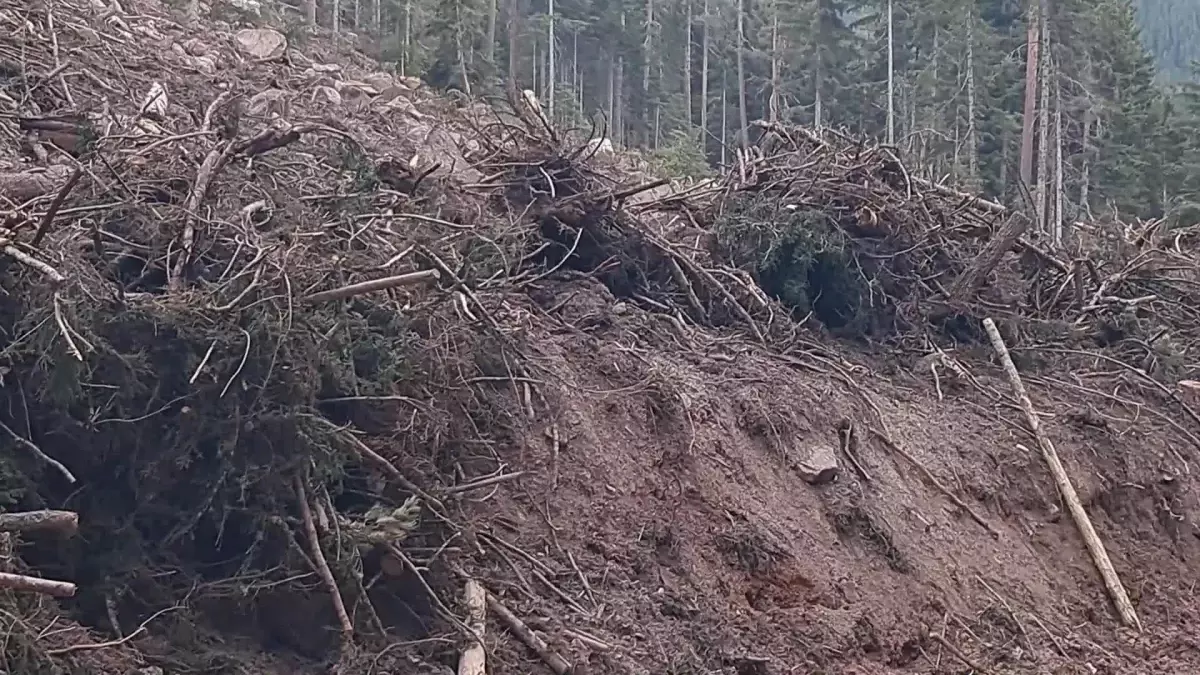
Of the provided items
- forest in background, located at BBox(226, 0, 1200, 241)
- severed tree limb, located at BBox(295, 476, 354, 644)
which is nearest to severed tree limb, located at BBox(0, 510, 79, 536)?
severed tree limb, located at BBox(295, 476, 354, 644)

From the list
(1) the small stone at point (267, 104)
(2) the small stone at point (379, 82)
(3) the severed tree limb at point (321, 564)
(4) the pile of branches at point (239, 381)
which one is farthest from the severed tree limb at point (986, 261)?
(2) the small stone at point (379, 82)

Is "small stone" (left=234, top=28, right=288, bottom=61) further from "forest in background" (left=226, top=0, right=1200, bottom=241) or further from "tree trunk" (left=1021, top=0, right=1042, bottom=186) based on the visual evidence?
"tree trunk" (left=1021, top=0, right=1042, bottom=186)

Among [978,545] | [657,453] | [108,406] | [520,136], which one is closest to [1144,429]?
[978,545]

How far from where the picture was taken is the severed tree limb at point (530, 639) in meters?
4.04

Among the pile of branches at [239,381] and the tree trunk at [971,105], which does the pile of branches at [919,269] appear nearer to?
the pile of branches at [239,381]

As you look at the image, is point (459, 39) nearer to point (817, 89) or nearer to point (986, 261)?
point (986, 261)

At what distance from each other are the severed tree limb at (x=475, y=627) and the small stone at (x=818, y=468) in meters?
2.38

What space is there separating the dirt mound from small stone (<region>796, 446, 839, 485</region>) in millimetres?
19

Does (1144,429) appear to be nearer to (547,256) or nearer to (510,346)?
(547,256)

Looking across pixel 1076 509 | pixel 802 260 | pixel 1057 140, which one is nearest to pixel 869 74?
pixel 1057 140

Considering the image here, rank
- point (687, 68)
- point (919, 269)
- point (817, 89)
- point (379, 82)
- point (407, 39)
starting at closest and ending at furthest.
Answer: point (919, 269) < point (379, 82) < point (407, 39) < point (817, 89) < point (687, 68)

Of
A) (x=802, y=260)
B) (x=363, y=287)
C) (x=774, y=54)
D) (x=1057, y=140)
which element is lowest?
(x=774, y=54)

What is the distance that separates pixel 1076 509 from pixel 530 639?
414 cm

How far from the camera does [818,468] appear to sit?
6.02 meters
